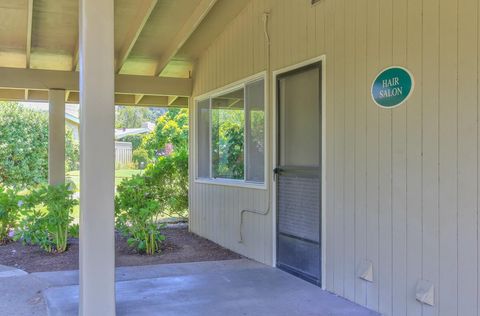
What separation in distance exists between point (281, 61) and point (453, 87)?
88.5 inches

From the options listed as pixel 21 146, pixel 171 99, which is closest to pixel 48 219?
pixel 171 99

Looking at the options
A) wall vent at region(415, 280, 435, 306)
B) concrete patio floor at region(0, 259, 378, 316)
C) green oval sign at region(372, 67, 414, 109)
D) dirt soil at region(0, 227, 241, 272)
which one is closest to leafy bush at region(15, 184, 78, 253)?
dirt soil at region(0, 227, 241, 272)

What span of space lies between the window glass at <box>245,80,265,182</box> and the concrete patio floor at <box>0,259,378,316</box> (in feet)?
3.79

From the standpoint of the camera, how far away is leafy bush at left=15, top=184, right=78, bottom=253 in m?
5.94

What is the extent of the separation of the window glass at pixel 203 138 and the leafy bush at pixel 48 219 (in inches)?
81.7

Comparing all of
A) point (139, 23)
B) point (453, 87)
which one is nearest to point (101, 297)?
point (453, 87)

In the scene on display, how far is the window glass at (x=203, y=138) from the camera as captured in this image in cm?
709

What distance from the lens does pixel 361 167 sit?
12.3 feet

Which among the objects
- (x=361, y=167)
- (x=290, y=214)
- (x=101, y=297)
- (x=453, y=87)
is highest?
(x=453, y=87)

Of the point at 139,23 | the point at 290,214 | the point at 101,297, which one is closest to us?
the point at 101,297

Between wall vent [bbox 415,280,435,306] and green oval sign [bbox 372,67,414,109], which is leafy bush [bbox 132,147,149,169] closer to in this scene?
green oval sign [bbox 372,67,414,109]

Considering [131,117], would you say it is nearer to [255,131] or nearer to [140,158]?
[140,158]

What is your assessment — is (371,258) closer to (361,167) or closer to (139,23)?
(361,167)

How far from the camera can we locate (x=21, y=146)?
1317 cm
